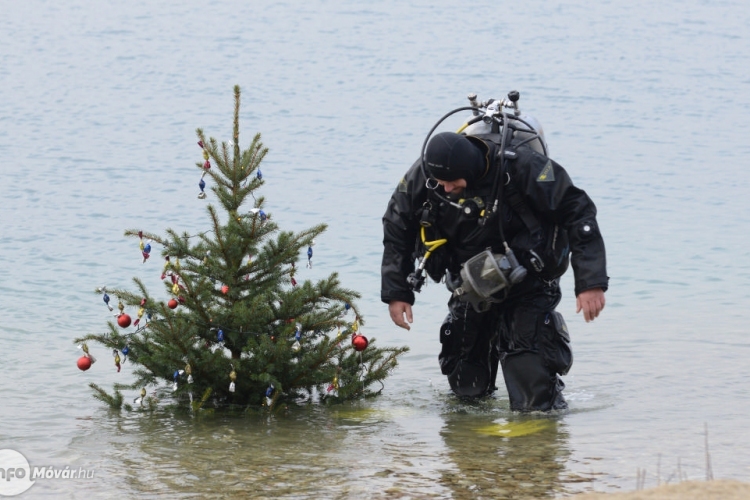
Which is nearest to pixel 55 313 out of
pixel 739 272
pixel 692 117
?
pixel 739 272

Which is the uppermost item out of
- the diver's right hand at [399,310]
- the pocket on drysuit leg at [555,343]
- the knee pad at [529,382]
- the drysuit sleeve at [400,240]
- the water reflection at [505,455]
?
the drysuit sleeve at [400,240]

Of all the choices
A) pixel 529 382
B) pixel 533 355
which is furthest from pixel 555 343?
pixel 529 382

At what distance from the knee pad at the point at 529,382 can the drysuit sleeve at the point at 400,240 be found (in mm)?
717

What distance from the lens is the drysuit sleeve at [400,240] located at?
21.4 feet

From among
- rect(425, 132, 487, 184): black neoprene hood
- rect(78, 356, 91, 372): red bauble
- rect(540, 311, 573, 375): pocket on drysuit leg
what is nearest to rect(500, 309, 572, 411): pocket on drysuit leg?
rect(540, 311, 573, 375): pocket on drysuit leg

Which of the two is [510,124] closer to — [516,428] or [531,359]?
[531,359]

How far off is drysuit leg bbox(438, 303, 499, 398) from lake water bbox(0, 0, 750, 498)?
0.17 metres

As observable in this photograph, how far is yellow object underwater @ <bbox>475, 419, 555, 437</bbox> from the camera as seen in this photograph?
642 centimetres

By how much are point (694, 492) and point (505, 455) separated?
1724 millimetres

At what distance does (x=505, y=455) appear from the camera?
5.91 meters

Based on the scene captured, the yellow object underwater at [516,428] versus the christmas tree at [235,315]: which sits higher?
the christmas tree at [235,315]

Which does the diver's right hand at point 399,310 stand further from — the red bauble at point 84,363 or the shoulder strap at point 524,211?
the red bauble at point 84,363

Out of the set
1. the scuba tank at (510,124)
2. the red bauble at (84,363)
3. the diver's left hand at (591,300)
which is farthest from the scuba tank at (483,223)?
the red bauble at (84,363)

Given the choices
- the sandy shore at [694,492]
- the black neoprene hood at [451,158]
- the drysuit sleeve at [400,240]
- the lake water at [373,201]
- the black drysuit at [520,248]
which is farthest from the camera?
the drysuit sleeve at [400,240]
